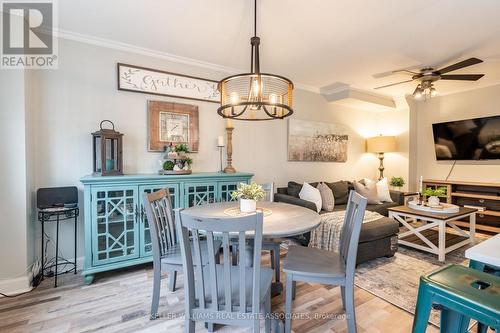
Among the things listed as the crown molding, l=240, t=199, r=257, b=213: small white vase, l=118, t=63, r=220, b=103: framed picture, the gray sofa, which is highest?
the crown molding

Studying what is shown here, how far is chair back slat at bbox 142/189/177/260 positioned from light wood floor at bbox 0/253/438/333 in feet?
1.65

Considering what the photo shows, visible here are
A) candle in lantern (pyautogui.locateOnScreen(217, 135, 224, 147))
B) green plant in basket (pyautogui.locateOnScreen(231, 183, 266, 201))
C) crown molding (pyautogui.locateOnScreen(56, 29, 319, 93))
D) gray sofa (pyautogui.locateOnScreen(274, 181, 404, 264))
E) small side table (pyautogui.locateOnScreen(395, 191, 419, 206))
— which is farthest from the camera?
small side table (pyautogui.locateOnScreen(395, 191, 419, 206))

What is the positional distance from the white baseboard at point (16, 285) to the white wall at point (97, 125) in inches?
15.8

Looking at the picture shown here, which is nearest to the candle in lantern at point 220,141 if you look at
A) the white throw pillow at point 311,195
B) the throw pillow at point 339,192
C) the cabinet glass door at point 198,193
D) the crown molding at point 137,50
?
the cabinet glass door at point 198,193

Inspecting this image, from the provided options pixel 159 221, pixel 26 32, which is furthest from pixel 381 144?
pixel 26 32

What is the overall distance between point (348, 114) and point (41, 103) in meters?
4.80

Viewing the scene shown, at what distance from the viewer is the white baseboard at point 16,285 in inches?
84.8

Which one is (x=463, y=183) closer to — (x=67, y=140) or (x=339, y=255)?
(x=339, y=255)

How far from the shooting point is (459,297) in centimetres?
100

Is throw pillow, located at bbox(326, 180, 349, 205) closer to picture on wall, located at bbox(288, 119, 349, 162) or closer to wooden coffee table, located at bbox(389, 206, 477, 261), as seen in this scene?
picture on wall, located at bbox(288, 119, 349, 162)

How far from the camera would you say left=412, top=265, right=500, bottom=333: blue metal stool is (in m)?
0.94

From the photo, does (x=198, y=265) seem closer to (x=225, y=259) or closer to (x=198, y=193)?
(x=225, y=259)

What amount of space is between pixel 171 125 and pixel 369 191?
3.35 m

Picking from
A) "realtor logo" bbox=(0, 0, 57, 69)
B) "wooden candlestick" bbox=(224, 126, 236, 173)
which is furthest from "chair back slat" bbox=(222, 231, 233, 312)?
"realtor logo" bbox=(0, 0, 57, 69)
